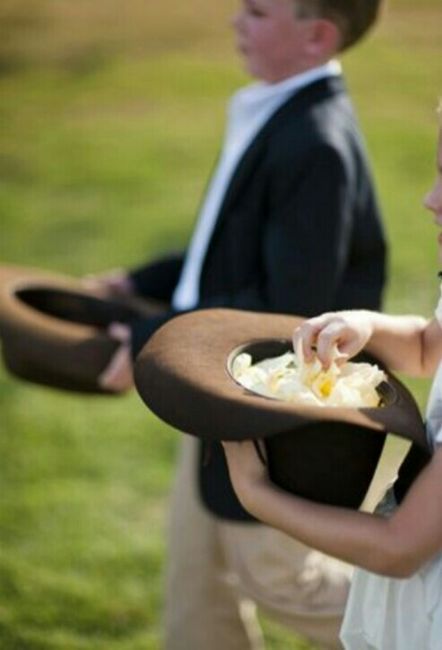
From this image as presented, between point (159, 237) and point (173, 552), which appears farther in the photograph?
point (159, 237)

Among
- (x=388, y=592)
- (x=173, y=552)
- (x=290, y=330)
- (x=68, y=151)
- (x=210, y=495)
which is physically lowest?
(x=68, y=151)

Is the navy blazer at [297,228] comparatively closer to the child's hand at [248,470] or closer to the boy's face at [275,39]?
the boy's face at [275,39]

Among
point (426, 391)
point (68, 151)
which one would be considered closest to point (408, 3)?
point (68, 151)

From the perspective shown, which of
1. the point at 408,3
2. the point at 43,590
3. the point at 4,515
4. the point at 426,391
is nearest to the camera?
the point at 43,590

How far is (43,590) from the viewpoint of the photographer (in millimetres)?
4496

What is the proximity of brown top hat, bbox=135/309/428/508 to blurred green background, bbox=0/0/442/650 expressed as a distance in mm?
1846

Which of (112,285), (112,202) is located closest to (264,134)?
(112,285)

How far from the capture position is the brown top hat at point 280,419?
92.5 inches

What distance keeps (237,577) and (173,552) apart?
201mm

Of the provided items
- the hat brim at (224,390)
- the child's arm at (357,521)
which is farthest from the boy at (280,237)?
the child's arm at (357,521)

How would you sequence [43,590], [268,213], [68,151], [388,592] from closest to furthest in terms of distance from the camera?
[388,592], [268,213], [43,590], [68,151]

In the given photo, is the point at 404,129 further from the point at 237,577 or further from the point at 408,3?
the point at 237,577

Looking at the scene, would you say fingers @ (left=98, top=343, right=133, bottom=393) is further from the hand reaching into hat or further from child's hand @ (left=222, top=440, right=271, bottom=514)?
child's hand @ (left=222, top=440, right=271, bottom=514)

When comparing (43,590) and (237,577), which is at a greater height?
(237,577)
